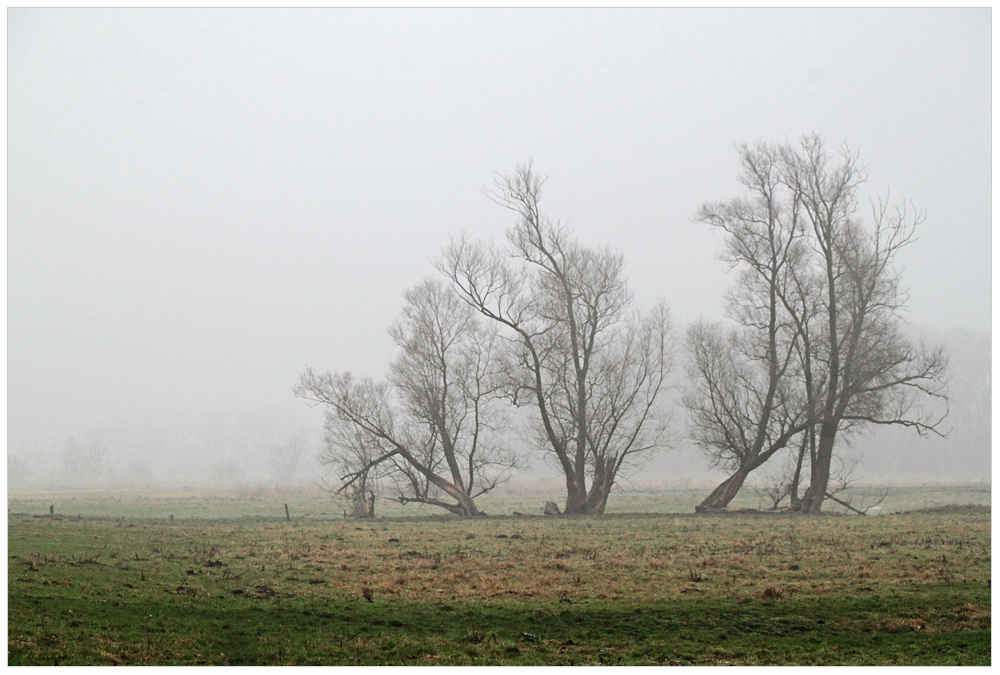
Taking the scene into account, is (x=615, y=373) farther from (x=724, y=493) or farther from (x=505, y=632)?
(x=505, y=632)

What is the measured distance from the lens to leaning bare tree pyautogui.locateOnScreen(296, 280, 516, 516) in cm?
2736

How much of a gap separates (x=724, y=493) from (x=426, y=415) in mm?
11119

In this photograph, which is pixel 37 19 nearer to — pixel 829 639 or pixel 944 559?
pixel 829 639

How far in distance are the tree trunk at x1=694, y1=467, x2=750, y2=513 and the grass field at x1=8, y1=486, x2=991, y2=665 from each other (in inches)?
259

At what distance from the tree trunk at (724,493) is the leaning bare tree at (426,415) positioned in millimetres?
7115

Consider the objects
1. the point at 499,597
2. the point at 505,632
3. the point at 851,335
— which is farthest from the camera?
the point at 851,335

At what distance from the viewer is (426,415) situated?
91.7 ft

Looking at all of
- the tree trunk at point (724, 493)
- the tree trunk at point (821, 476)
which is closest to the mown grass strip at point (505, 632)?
the tree trunk at point (821, 476)

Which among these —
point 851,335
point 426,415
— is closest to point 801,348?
point 851,335

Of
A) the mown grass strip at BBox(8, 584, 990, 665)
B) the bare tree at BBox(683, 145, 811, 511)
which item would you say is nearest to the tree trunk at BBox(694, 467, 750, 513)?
the bare tree at BBox(683, 145, 811, 511)

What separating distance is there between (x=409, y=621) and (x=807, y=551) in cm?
936

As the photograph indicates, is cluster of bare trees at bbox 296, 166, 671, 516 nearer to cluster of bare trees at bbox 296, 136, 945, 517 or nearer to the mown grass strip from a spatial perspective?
cluster of bare trees at bbox 296, 136, 945, 517

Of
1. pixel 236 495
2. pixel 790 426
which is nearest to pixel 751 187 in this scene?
pixel 790 426

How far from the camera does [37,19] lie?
620 inches
